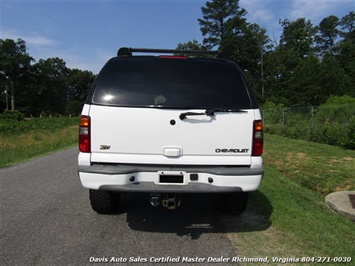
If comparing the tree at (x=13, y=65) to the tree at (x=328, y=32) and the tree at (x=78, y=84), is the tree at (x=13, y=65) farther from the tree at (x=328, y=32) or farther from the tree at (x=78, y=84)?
the tree at (x=328, y=32)

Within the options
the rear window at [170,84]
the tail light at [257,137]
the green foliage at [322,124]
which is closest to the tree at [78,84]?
the green foliage at [322,124]

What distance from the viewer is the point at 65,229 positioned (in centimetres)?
359

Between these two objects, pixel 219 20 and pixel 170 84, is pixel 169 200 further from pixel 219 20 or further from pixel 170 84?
pixel 219 20

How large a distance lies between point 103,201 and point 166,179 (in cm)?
121

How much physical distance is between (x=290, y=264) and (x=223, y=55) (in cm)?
282

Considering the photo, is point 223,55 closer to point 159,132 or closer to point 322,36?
point 159,132

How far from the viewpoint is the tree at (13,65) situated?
76.1 meters

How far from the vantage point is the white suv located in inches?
121

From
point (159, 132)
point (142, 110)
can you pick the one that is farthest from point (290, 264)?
point (142, 110)

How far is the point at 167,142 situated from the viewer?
3125 mm

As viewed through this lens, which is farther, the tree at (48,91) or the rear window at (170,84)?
the tree at (48,91)

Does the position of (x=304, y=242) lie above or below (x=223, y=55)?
below

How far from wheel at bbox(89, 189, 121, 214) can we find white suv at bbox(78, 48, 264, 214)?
67 cm

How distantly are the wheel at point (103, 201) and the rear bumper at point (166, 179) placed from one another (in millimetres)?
697
